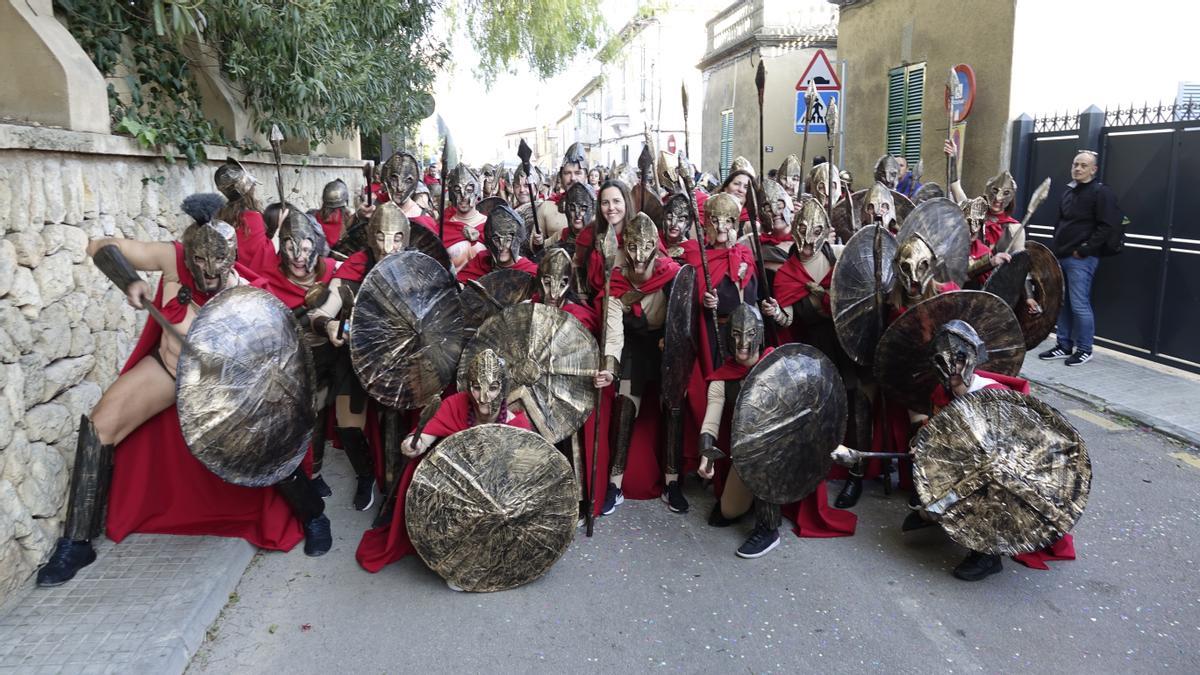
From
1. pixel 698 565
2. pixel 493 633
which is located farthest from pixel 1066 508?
pixel 493 633

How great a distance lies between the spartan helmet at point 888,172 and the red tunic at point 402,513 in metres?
5.35

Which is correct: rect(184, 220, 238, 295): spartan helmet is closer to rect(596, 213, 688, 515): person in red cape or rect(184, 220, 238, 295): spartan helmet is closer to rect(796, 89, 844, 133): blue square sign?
rect(596, 213, 688, 515): person in red cape

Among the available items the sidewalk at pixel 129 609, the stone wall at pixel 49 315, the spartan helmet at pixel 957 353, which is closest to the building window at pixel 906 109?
the spartan helmet at pixel 957 353

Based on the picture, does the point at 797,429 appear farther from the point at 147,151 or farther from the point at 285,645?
the point at 147,151

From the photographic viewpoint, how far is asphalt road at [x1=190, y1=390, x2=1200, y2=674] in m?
3.31

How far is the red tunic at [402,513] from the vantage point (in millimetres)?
3799

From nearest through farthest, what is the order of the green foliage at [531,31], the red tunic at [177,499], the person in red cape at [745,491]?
1. the red tunic at [177,499]
2. the person in red cape at [745,491]
3. the green foliage at [531,31]

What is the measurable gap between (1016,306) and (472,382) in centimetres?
391

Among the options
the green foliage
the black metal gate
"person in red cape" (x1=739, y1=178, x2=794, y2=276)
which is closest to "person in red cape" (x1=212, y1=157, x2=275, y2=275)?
"person in red cape" (x1=739, y1=178, x2=794, y2=276)

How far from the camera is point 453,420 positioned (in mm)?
3807

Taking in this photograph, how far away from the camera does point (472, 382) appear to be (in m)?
3.69

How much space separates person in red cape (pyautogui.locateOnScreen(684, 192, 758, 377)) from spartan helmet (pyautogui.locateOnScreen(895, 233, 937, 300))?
85 cm

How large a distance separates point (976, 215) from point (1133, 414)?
195 centimetres

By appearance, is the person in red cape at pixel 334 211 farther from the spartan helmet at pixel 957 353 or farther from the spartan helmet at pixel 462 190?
the spartan helmet at pixel 957 353
